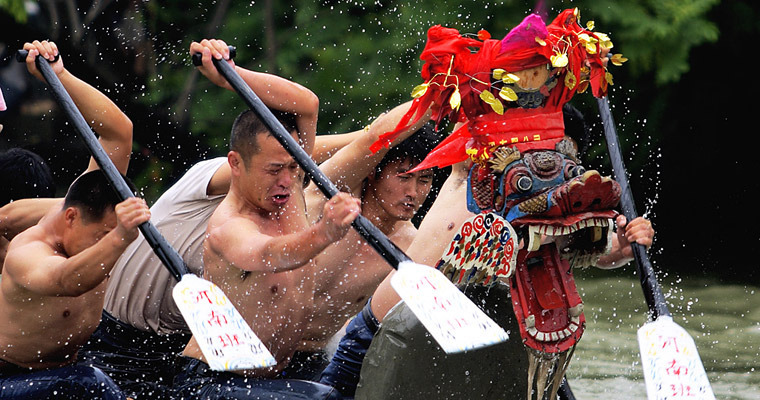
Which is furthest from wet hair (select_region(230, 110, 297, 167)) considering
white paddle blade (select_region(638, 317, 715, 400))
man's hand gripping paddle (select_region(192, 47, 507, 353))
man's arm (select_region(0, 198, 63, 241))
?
white paddle blade (select_region(638, 317, 715, 400))

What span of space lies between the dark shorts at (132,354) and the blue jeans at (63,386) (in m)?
0.23

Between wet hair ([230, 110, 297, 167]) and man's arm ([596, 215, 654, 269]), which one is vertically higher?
wet hair ([230, 110, 297, 167])

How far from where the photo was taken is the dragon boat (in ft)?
7.23

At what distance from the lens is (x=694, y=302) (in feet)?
15.7

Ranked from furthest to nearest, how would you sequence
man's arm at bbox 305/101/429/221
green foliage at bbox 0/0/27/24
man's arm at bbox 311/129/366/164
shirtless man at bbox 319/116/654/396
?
green foliage at bbox 0/0/27/24 → man's arm at bbox 311/129/366/164 → man's arm at bbox 305/101/429/221 → shirtless man at bbox 319/116/654/396

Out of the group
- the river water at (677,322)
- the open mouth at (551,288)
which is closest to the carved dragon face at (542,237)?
the open mouth at (551,288)

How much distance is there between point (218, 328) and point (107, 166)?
1.73ft

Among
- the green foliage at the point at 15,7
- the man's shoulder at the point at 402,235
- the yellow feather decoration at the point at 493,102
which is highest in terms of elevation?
the green foliage at the point at 15,7

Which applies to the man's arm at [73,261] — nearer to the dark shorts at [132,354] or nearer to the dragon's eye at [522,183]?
the dark shorts at [132,354]

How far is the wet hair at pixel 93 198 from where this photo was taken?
9.16 feet

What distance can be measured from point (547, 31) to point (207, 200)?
4.07 feet

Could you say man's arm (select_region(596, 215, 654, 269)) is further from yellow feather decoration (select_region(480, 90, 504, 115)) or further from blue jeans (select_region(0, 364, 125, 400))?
blue jeans (select_region(0, 364, 125, 400))

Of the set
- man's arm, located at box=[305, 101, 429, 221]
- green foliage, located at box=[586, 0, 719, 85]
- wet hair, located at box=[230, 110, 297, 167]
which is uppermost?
green foliage, located at box=[586, 0, 719, 85]

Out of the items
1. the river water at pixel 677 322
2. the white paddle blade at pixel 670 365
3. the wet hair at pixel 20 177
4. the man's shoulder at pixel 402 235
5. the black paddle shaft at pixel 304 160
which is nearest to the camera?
the white paddle blade at pixel 670 365
